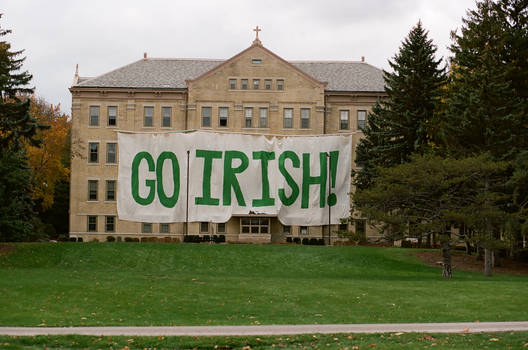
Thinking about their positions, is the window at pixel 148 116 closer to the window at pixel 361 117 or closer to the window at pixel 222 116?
the window at pixel 222 116

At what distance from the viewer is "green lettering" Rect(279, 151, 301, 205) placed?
4850 cm

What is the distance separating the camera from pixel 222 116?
62.7 m

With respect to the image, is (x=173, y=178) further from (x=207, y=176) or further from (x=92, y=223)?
(x=92, y=223)

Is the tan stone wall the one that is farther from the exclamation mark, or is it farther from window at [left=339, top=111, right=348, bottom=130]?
the exclamation mark

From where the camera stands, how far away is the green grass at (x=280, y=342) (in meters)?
13.8

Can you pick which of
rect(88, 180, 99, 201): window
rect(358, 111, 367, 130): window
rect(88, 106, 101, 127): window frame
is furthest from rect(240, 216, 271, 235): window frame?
rect(88, 106, 101, 127): window frame

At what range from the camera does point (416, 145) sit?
4625 cm

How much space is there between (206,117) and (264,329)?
1887 inches

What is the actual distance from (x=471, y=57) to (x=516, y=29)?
141 inches

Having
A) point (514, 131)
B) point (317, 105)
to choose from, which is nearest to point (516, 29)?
point (514, 131)

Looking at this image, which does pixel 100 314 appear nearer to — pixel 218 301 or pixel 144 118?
pixel 218 301

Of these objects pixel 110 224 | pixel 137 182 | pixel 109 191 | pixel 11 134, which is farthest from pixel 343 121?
pixel 11 134

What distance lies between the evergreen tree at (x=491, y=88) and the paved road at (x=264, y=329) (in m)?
21.6

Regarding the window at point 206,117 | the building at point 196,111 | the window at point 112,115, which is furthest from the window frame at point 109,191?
the window at point 206,117
